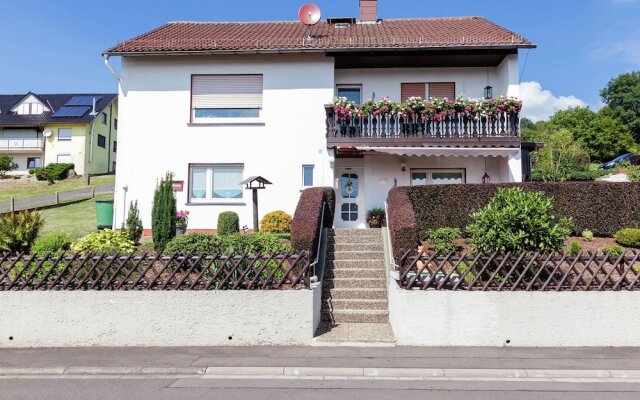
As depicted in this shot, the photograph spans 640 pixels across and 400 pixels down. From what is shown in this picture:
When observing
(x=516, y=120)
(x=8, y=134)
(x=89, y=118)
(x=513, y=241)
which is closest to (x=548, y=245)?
(x=513, y=241)

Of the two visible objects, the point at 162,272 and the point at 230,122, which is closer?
the point at 162,272

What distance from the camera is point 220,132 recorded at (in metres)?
16.8

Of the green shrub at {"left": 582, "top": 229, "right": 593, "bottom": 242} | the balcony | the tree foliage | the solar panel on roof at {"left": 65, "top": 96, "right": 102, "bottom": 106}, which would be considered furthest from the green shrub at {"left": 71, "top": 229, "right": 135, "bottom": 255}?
the tree foliage

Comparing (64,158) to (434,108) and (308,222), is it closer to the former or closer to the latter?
(434,108)

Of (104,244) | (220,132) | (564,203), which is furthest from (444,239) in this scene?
(220,132)

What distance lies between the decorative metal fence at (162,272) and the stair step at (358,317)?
4.37 ft

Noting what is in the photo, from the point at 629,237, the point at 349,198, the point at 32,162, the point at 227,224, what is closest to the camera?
the point at 629,237

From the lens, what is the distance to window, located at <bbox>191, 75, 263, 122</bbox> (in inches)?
673

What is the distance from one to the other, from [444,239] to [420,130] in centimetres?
581

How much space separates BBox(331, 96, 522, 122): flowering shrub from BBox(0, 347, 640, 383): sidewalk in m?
10.3

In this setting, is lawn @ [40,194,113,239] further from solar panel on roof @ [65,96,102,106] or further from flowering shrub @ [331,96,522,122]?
solar panel on roof @ [65,96,102,106]

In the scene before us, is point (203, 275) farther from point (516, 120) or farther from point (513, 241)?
point (516, 120)

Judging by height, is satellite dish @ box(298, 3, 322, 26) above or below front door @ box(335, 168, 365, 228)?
above

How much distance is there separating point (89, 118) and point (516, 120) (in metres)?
48.5
